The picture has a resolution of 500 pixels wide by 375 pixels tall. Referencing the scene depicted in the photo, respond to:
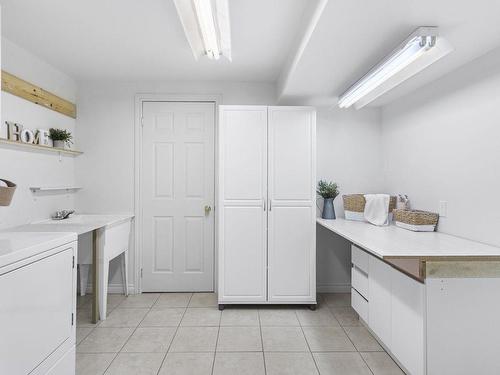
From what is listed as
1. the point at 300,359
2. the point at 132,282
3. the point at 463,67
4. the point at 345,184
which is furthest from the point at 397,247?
the point at 132,282

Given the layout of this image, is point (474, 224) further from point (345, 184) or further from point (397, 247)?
point (345, 184)

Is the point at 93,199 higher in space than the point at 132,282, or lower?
higher

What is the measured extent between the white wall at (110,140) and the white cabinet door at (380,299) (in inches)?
87.7

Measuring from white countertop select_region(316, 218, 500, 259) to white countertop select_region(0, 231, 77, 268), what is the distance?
179 centimetres

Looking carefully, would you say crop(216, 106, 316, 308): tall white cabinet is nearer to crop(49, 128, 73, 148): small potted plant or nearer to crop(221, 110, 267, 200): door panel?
crop(221, 110, 267, 200): door panel

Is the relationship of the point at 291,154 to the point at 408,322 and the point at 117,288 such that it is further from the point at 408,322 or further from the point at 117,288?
the point at 117,288

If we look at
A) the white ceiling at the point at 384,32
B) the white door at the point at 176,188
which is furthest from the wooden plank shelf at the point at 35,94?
the white ceiling at the point at 384,32

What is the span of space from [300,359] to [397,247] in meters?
1.05

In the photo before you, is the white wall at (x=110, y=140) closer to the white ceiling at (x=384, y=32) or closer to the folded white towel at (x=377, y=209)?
the white ceiling at (x=384, y=32)

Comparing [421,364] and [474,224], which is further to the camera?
[474,224]

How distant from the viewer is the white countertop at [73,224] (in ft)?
7.55

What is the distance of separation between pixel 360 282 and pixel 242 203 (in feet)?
4.08

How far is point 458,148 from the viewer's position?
7.26ft

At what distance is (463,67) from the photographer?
7.07 ft
